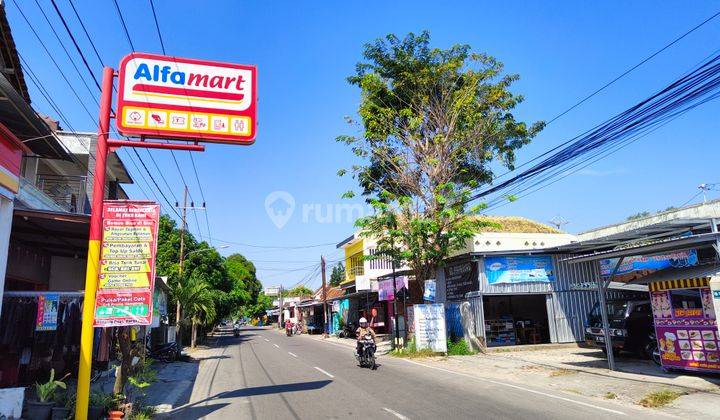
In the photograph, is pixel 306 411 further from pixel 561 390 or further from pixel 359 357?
pixel 359 357

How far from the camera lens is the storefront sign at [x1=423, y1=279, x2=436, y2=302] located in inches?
874

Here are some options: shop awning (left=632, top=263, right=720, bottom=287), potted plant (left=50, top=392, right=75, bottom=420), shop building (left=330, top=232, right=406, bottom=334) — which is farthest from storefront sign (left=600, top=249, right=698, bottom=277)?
shop building (left=330, top=232, right=406, bottom=334)

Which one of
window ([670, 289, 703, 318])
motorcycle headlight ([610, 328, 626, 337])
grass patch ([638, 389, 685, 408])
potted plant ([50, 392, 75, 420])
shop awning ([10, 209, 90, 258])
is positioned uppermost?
shop awning ([10, 209, 90, 258])

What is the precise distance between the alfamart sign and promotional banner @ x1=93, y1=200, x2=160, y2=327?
5.45 ft

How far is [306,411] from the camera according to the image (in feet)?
31.0

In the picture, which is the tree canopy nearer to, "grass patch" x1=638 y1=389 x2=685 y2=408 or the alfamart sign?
the alfamart sign

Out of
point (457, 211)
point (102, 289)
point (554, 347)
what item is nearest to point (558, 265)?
point (554, 347)

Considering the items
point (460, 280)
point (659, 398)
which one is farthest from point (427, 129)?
point (659, 398)

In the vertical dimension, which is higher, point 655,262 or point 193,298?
point 655,262

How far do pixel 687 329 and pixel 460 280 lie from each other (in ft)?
38.7

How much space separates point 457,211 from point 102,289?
15419 mm

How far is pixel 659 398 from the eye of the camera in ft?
32.6

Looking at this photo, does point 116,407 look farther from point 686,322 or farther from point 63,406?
point 686,322

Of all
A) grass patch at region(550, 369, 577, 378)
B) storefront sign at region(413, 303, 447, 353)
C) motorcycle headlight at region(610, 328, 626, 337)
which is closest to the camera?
grass patch at region(550, 369, 577, 378)
